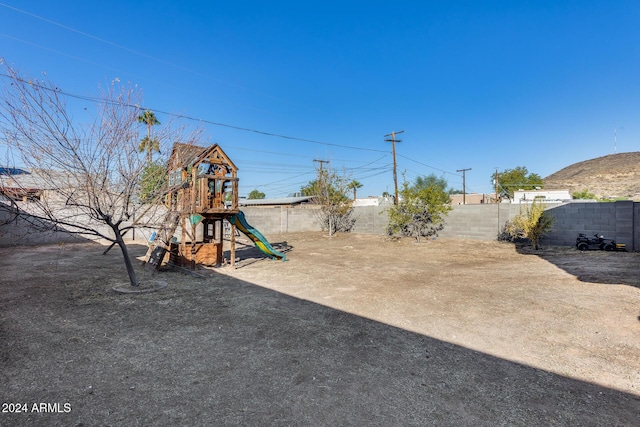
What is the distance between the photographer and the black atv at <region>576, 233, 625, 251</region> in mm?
10977

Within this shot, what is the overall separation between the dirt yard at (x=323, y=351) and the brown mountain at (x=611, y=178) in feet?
123

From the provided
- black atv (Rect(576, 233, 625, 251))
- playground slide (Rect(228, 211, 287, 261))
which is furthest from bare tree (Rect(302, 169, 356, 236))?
black atv (Rect(576, 233, 625, 251))

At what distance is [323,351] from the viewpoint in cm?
372

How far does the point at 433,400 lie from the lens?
109 inches

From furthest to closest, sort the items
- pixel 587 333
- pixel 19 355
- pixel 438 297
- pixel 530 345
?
pixel 438 297, pixel 587 333, pixel 530 345, pixel 19 355

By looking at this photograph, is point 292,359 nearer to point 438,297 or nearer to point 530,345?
point 530,345

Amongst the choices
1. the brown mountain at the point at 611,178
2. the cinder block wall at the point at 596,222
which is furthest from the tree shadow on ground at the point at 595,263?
the brown mountain at the point at 611,178

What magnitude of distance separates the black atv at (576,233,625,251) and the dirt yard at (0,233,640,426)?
4380mm

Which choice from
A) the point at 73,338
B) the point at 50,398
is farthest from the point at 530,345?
the point at 73,338

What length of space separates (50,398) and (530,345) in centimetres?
518

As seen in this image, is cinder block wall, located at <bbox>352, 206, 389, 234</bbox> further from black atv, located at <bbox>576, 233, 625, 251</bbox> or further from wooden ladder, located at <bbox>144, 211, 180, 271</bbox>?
wooden ladder, located at <bbox>144, 211, 180, 271</bbox>

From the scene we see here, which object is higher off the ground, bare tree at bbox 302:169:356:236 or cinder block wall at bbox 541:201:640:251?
bare tree at bbox 302:169:356:236

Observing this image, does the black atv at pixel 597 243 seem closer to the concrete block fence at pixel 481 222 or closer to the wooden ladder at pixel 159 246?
the concrete block fence at pixel 481 222

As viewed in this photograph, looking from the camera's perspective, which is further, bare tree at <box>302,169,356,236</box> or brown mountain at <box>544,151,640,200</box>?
brown mountain at <box>544,151,640,200</box>
